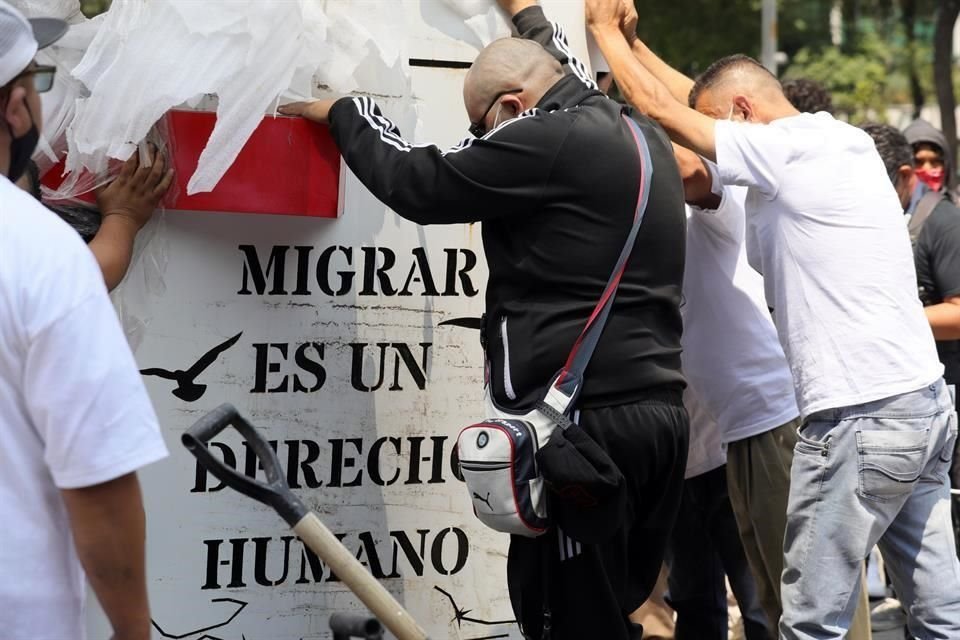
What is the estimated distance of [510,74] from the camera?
3.13 metres

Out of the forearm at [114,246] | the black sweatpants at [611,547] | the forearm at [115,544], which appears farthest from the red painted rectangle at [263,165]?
the forearm at [115,544]

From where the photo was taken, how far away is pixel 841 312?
130 inches

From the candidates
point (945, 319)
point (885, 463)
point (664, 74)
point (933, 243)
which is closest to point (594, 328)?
point (885, 463)

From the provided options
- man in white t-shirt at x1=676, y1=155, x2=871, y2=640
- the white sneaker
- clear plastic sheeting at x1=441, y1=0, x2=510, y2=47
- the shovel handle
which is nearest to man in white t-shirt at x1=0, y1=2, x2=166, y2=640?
the shovel handle

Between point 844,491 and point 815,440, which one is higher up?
point 815,440

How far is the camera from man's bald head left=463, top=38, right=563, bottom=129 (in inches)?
123

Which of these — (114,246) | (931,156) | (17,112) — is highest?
(931,156)

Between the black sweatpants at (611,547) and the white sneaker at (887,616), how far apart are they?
2.42 metres

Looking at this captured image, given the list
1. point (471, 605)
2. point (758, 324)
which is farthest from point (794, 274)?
point (471, 605)

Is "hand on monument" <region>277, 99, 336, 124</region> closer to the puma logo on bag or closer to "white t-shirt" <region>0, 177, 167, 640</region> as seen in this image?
the puma logo on bag

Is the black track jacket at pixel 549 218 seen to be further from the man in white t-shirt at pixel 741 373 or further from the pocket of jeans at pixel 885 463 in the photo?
the man in white t-shirt at pixel 741 373

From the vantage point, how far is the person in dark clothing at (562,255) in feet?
9.82

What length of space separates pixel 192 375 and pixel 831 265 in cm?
168

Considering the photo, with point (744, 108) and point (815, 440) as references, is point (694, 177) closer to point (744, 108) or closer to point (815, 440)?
point (744, 108)
